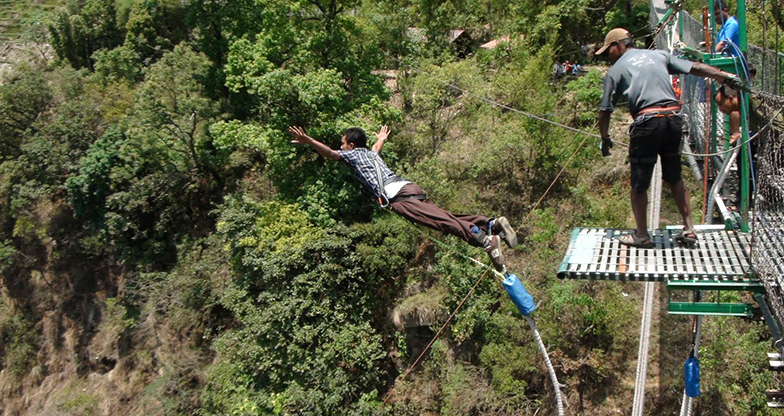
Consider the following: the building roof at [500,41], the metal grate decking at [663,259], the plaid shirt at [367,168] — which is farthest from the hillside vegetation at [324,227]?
the plaid shirt at [367,168]

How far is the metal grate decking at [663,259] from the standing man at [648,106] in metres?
0.21

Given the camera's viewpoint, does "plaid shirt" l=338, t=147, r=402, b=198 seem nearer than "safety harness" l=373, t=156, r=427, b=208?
A: No

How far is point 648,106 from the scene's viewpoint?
452 cm

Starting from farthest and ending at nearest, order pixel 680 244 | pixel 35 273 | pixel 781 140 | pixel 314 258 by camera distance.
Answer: pixel 35 273, pixel 314 258, pixel 680 244, pixel 781 140

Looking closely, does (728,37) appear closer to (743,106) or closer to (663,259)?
(743,106)

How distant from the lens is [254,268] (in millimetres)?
11258

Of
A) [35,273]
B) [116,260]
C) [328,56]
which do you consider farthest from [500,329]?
[35,273]

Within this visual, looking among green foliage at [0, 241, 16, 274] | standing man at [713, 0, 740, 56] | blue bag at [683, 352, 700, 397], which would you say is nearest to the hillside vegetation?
green foliage at [0, 241, 16, 274]

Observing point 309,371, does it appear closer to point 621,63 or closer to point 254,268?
point 254,268

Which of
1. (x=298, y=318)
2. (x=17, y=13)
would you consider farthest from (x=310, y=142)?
(x=17, y=13)

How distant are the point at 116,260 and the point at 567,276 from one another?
1742cm

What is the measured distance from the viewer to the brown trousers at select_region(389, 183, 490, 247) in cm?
568

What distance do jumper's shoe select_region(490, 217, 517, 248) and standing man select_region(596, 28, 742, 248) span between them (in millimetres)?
1148

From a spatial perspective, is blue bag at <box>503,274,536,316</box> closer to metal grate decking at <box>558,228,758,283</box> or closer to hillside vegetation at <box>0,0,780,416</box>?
metal grate decking at <box>558,228,758,283</box>
